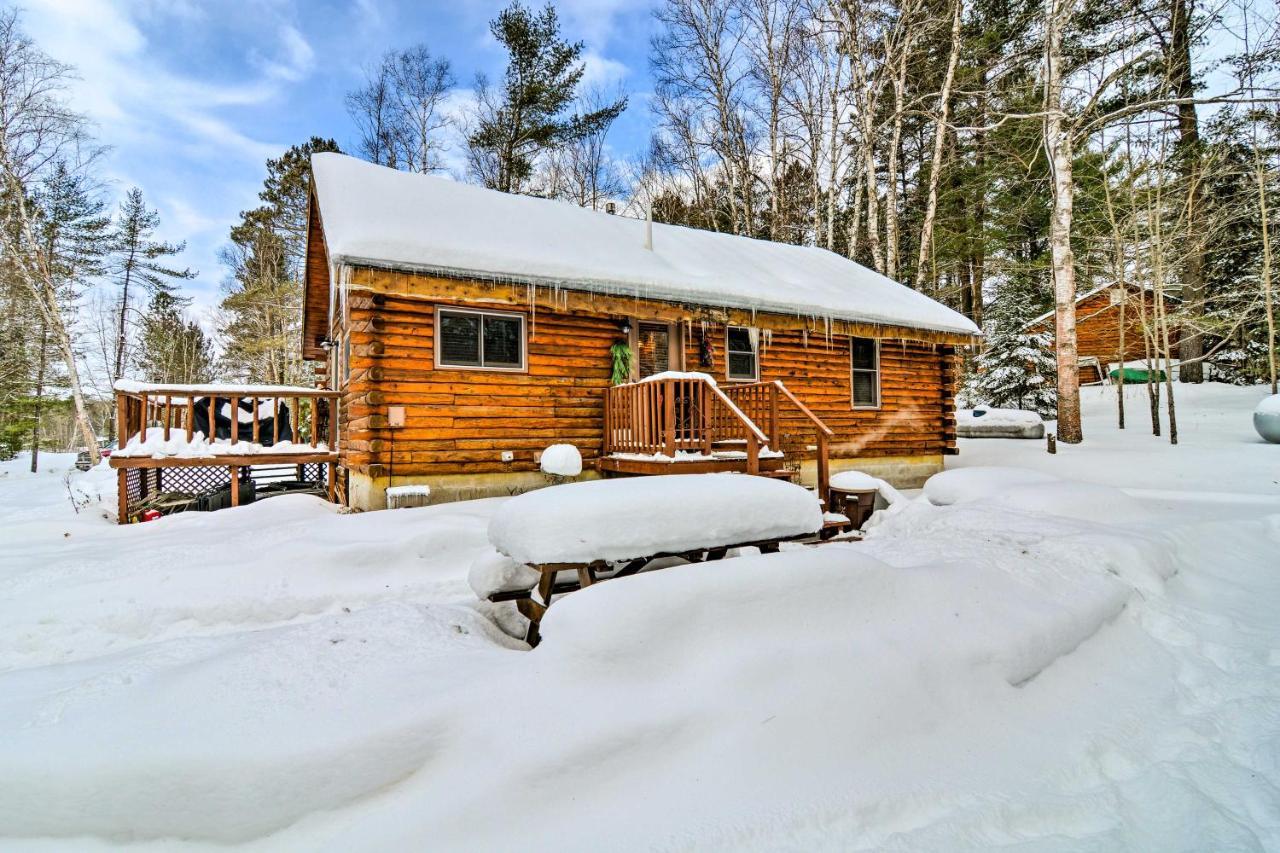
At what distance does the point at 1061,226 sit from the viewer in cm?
1222

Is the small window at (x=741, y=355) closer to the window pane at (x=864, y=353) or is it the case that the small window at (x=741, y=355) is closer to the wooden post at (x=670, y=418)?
the window pane at (x=864, y=353)

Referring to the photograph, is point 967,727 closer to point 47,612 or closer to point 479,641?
point 479,641

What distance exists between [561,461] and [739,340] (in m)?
4.16

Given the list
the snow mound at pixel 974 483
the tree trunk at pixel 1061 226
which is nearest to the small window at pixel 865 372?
the snow mound at pixel 974 483

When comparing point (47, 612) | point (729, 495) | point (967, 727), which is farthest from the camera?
point (47, 612)

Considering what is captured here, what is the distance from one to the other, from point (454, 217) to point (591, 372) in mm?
2897

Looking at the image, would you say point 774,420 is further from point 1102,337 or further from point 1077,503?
point 1102,337

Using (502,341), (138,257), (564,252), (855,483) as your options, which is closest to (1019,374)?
(855,483)

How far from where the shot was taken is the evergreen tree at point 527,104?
20.0m

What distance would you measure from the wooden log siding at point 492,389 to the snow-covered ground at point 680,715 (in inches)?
125

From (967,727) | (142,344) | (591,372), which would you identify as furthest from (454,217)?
(142,344)

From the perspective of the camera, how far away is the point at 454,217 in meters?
8.37

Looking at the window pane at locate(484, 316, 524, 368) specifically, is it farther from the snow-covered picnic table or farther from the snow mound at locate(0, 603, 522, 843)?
the snow mound at locate(0, 603, 522, 843)

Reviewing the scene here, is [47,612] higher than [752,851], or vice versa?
[47,612]
